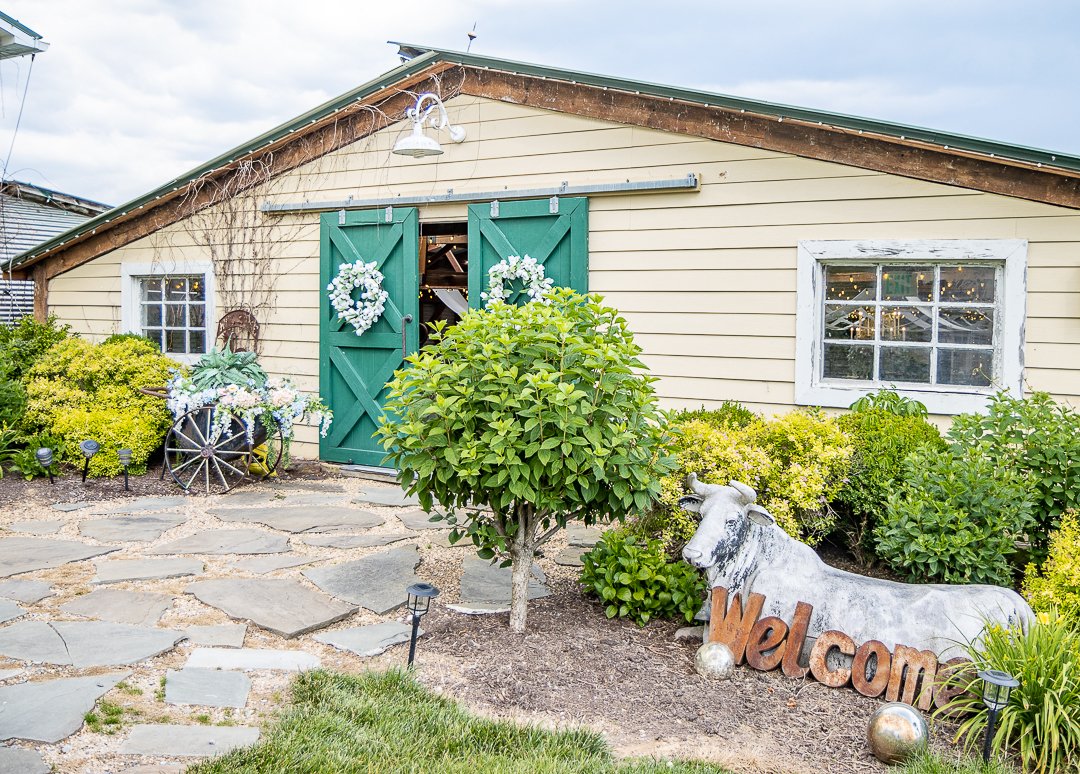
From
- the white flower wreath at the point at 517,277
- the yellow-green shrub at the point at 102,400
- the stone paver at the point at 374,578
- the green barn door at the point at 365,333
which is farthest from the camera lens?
the green barn door at the point at 365,333

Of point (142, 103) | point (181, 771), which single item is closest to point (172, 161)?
point (142, 103)

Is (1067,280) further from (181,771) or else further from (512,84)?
(181,771)

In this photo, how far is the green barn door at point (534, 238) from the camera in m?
6.47

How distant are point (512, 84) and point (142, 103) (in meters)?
14.4

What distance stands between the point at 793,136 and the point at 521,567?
362 centimetres

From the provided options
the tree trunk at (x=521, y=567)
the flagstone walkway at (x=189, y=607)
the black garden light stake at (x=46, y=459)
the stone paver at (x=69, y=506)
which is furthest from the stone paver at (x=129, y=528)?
the tree trunk at (x=521, y=567)

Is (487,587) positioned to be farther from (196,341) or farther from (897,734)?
(196,341)

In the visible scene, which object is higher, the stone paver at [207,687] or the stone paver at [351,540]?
the stone paver at [351,540]

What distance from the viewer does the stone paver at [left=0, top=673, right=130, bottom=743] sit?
2629 mm

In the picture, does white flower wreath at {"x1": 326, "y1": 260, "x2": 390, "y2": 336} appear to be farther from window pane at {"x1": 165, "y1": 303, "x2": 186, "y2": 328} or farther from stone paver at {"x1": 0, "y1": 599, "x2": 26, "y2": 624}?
stone paver at {"x1": 0, "y1": 599, "x2": 26, "y2": 624}

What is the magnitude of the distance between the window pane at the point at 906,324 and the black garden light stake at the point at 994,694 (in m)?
3.20

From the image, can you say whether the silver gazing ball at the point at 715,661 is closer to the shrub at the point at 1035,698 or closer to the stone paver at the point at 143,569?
the shrub at the point at 1035,698

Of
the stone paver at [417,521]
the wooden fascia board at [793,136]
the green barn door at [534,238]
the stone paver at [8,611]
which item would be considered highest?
the wooden fascia board at [793,136]

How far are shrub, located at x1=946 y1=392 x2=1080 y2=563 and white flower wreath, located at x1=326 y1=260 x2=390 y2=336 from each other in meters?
4.88
